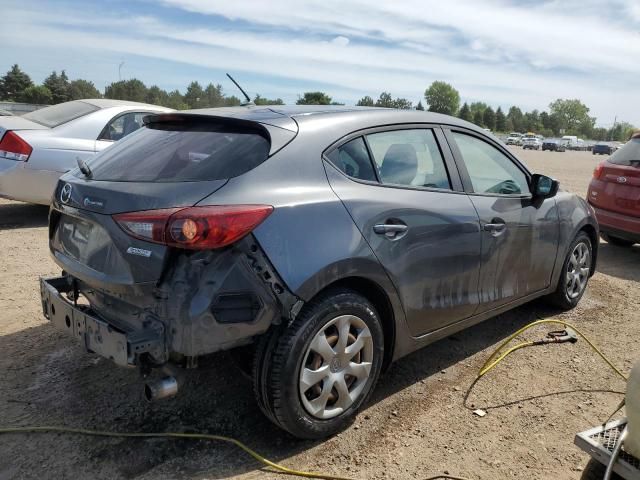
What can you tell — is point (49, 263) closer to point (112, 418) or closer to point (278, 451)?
point (112, 418)

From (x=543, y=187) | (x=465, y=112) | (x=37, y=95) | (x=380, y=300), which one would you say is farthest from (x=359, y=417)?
(x=465, y=112)

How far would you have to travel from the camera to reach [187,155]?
109 inches

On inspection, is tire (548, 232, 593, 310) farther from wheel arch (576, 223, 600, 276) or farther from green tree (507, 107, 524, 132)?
green tree (507, 107, 524, 132)

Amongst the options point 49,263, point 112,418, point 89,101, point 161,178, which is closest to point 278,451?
point 112,418

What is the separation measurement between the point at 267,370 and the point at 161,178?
3.47ft

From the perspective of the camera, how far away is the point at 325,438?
2945 mm

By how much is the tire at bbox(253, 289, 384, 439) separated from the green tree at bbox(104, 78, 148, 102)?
2570 inches

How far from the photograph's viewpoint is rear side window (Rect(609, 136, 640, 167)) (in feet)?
23.2

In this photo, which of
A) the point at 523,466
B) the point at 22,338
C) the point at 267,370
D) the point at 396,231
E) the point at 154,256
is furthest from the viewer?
the point at 22,338

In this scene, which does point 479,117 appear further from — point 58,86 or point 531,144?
point 58,86

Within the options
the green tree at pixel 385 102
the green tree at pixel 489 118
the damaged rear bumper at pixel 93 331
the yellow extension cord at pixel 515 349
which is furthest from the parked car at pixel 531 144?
the damaged rear bumper at pixel 93 331

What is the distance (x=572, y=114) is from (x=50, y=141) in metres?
174

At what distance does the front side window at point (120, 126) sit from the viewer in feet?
24.2

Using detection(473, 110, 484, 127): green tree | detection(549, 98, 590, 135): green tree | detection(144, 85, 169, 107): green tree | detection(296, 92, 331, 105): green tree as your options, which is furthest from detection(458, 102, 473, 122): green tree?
detection(296, 92, 331, 105): green tree
